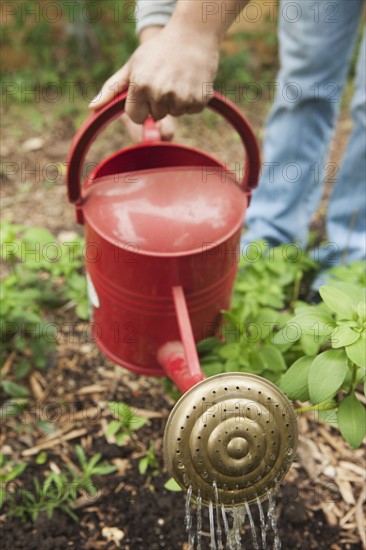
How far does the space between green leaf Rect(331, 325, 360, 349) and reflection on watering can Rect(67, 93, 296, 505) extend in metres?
0.13

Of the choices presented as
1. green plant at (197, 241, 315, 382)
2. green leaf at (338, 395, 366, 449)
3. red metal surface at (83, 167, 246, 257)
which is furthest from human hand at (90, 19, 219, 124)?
green leaf at (338, 395, 366, 449)

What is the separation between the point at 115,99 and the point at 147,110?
7cm

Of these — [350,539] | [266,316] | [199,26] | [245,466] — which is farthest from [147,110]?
[350,539]

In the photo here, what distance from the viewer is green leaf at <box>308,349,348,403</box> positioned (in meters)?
1.03

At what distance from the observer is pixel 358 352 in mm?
1029

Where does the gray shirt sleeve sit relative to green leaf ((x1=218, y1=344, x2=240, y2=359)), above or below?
above

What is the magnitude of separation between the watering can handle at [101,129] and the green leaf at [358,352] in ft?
1.66

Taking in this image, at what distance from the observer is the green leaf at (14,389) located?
1.55 m

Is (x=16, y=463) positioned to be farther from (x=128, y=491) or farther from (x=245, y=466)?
(x=245, y=466)

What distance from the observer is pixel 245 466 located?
40.1 inches

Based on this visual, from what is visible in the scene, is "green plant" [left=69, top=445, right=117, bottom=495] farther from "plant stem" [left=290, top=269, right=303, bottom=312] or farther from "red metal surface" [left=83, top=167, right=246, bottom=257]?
"plant stem" [left=290, top=269, right=303, bottom=312]

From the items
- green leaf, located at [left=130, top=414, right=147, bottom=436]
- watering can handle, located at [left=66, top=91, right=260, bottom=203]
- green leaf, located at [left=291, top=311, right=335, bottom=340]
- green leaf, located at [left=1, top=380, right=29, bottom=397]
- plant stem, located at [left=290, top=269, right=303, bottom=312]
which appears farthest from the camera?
plant stem, located at [left=290, top=269, right=303, bottom=312]

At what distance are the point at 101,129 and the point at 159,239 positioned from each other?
261mm

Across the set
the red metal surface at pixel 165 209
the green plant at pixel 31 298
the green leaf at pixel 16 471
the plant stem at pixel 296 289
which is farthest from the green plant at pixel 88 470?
the plant stem at pixel 296 289
